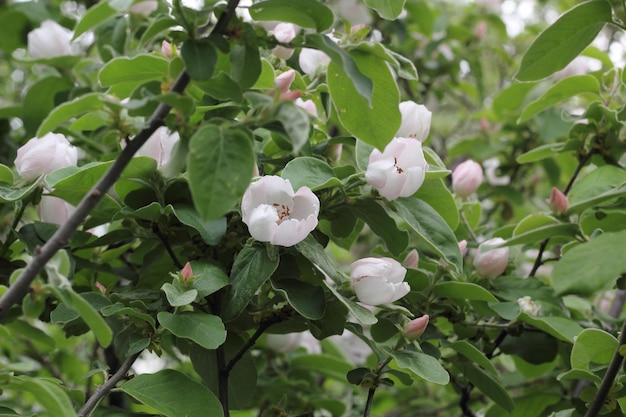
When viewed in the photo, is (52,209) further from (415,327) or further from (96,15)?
(415,327)

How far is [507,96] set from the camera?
5.88 feet

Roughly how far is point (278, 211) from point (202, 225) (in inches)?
3.6

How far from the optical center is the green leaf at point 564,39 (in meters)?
0.86

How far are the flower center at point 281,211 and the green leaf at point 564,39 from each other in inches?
12.9

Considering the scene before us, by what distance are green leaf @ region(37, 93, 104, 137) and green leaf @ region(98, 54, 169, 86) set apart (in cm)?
8

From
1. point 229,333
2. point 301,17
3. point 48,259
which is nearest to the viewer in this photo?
point 48,259

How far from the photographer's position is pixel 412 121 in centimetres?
104

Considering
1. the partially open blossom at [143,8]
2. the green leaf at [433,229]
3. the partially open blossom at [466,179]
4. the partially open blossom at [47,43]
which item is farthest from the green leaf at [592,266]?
the partially open blossom at [47,43]

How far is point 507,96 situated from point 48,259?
138 cm

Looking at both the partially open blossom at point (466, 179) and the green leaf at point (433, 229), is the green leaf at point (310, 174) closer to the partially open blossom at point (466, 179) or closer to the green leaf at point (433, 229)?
the green leaf at point (433, 229)

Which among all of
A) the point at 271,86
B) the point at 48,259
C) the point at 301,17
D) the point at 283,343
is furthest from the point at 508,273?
the point at 48,259

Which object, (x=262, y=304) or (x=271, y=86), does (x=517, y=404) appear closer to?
(x=262, y=304)

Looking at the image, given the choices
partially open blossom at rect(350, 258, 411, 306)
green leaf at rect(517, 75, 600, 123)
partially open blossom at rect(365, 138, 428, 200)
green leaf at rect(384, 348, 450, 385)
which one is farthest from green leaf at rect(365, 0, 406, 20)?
green leaf at rect(517, 75, 600, 123)

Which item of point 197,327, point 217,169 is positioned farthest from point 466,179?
point 217,169
